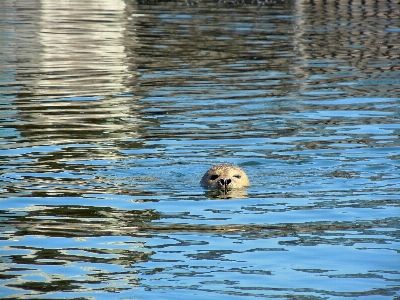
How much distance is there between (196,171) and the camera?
12.9 m

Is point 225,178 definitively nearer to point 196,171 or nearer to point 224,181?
point 224,181

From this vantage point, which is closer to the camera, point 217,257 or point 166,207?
point 217,257

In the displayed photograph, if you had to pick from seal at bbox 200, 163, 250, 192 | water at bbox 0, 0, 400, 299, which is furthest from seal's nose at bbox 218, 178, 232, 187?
water at bbox 0, 0, 400, 299

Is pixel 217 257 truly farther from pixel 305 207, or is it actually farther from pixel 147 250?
pixel 305 207

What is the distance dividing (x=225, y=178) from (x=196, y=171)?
1.11 meters

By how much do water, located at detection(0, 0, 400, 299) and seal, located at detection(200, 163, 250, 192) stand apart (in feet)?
0.64

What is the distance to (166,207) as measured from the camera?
36.5ft

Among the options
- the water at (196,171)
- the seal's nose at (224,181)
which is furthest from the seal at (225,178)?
the water at (196,171)

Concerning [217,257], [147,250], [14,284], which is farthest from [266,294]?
[14,284]

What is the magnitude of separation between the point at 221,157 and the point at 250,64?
11605 mm

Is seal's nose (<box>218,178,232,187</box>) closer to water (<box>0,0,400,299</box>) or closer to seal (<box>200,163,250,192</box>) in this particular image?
seal (<box>200,163,250,192</box>)

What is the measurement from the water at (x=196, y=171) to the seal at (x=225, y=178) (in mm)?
194

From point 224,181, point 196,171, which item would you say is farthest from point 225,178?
point 196,171

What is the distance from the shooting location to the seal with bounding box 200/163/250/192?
471 inches
